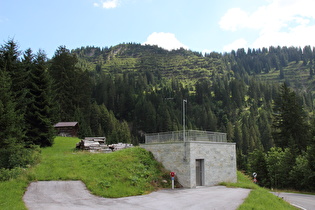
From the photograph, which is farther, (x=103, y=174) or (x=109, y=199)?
(x=103, y=174)

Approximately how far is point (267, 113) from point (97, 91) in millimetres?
88112

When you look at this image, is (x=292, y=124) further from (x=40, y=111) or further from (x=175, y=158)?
(x=40, y=111)

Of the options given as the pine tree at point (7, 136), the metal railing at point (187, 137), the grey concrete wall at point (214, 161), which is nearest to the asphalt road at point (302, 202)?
the grey concrete wall at point (214, 161)

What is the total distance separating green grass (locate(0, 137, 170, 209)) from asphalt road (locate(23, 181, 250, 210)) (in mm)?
695

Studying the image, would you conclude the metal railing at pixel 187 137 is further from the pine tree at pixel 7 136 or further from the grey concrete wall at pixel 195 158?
the pine tree at pixel 7 136

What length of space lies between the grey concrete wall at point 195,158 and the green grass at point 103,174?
99cm

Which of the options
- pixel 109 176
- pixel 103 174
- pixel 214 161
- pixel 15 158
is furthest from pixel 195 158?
pixel 15 158

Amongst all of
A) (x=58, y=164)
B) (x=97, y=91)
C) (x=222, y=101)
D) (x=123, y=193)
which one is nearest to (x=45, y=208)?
(x=123, y=193)

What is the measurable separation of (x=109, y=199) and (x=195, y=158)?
8.85 meters

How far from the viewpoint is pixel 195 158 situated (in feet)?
71.3

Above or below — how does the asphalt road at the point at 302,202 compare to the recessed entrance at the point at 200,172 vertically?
below

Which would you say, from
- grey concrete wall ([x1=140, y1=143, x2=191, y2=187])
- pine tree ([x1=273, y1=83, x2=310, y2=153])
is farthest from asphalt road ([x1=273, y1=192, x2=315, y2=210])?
pine tree ([x1=273, y1=83, x2=310, y2=153])

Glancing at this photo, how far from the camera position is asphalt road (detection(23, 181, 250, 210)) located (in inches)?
542

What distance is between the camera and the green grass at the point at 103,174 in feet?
53.4
